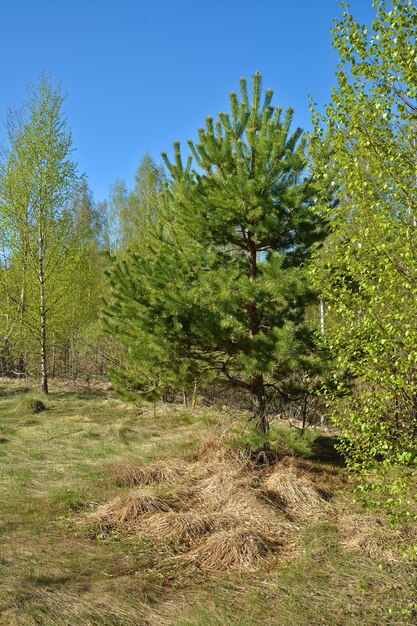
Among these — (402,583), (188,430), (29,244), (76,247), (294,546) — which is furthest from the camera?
(76,247)

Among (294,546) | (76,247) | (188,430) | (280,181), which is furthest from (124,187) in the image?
(294,546)

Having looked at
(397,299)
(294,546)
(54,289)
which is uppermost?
(54,289)

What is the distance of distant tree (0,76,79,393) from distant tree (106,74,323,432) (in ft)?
27.3

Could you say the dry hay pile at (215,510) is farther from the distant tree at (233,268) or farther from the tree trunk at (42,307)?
the tree trunk at (42,307)

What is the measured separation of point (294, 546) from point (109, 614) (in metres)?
2.06

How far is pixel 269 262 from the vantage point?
689 cm

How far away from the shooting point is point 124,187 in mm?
26266

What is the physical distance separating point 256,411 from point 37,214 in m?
10.5

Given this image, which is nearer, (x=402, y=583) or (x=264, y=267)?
(x=402, y=583)

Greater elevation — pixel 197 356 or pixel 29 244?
pixel 29 244

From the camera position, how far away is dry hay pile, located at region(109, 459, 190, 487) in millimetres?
6648

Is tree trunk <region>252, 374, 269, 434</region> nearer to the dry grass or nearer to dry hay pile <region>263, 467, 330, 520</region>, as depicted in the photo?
dry hay pile <region>263, 467, 330, 520</region>

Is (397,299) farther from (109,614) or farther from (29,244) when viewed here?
(29,244)

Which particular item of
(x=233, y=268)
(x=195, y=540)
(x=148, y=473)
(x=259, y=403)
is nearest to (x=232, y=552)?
(x=195, y=540)
